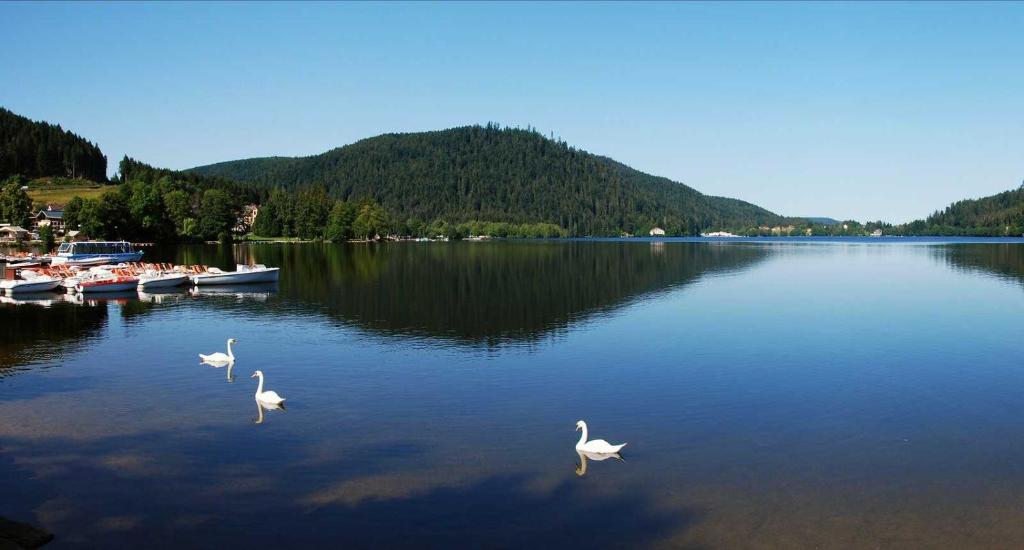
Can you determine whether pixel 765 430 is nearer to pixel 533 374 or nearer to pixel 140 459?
pixel 533 374

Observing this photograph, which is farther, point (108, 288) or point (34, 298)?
point (108, 288)

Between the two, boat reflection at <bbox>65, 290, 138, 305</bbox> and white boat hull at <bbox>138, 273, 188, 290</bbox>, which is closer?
boat reflection at <bbox>65, 290, 138, 305</bbox>

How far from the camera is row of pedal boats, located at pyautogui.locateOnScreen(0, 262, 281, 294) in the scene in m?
57.6

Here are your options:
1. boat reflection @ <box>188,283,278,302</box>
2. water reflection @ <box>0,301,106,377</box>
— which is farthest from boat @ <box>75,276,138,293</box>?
boat reflection @ <box>188,283,278,302</box>

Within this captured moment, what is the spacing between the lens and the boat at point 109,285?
56719 millimetres

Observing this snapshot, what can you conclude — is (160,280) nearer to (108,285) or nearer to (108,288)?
(108,285)

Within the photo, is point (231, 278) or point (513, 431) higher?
point (231, 278)

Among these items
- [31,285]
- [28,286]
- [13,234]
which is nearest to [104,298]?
[31,285]

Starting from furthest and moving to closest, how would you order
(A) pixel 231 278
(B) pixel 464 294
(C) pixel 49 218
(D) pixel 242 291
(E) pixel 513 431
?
(C) pixel 49 218 < (A) pixel 231 278 < (D) pixel 242 291 < (B) pixel 464 294 < (E) pixel 513 431

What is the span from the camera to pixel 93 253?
96.0m

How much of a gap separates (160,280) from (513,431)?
50.2 metres

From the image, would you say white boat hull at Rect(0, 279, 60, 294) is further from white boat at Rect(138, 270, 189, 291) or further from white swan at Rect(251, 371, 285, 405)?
white swan at Rect(251, 371, 285, 405)

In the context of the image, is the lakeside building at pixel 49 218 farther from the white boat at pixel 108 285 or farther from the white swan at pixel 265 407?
the white swan at pixel 265 407

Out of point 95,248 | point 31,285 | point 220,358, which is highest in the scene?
point 95,248
